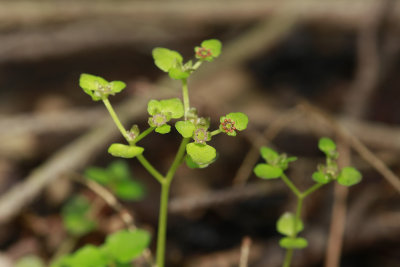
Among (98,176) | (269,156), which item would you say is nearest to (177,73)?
(269,156)

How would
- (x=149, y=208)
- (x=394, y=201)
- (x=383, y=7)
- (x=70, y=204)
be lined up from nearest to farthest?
(x=70, y=204), (x=394, y=201), (x=149, y=208), (x=383, y=7)

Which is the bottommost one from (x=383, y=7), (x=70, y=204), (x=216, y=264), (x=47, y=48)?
(x=216, y=264)

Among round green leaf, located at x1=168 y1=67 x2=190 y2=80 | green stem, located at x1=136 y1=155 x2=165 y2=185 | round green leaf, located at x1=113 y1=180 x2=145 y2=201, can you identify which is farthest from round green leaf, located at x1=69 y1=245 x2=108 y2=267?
round green leaf, located at x1=168 y1=67 x2=190 y2=80

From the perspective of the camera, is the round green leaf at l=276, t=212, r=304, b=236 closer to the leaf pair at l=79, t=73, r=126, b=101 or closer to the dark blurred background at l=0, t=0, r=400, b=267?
the dark blurred background at l=0, t=0, r=400, b=267

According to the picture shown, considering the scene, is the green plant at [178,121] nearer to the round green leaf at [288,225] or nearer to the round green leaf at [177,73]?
the round green leaf at [177,73]

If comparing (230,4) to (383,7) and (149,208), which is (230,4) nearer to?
(383,7)

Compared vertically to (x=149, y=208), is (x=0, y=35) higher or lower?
higher

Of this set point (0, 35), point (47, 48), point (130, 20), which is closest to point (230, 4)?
point (130, 20)

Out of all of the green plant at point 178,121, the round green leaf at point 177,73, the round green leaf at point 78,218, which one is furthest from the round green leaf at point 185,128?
the round green leaf at point 78,218
